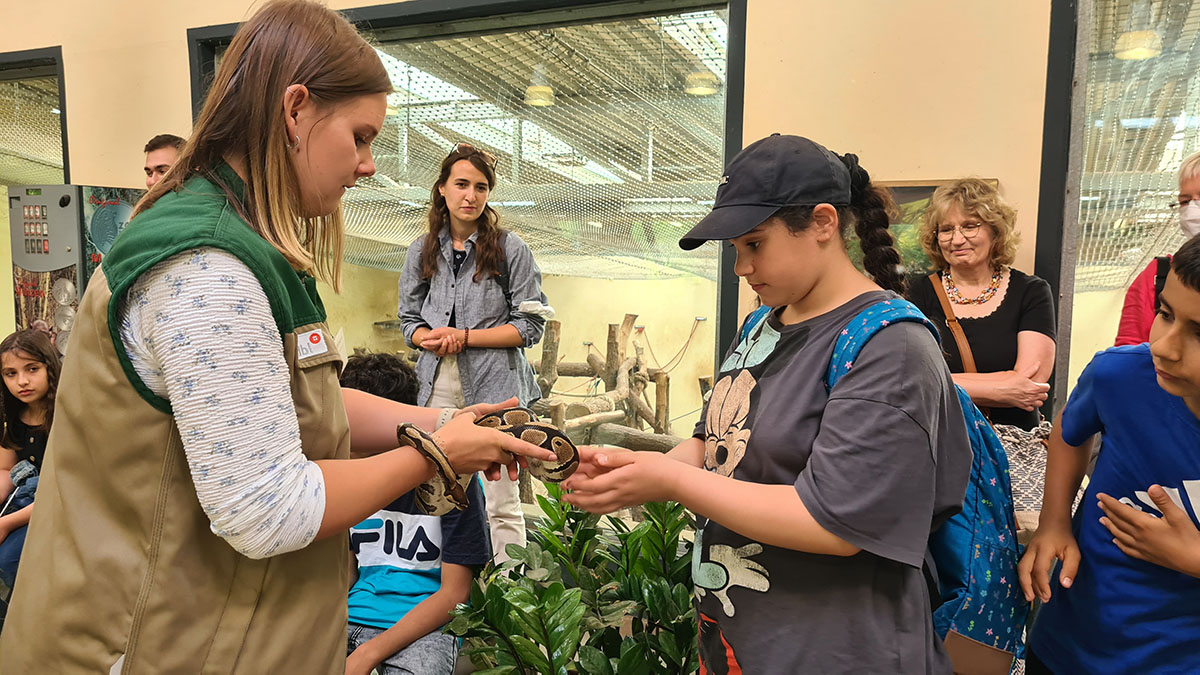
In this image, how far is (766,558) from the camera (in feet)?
4.19

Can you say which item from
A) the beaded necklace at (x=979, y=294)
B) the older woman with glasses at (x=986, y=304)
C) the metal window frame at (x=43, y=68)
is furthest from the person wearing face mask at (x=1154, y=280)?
the metal window frame at (x=43, y=68)

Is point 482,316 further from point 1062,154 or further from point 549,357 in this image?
point 1062,154

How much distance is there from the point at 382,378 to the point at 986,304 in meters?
2.08

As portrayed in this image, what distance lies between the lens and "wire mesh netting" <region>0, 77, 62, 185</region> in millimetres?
5160

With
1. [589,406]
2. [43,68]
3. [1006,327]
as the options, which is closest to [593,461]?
[1006,327]

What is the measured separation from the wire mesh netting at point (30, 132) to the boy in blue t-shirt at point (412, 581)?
470cm

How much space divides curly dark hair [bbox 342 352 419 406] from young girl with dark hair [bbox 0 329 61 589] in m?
1.87

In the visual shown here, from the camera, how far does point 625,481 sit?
129 centimetres

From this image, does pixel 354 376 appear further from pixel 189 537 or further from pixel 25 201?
pixel 25 201

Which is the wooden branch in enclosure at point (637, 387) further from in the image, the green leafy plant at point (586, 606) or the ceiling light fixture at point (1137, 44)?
the ceiling light fixture at point (1137, 44)

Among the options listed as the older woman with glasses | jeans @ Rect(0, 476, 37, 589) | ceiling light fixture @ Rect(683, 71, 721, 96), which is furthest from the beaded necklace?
jeans @ Rect(0, 476, 37, 589)

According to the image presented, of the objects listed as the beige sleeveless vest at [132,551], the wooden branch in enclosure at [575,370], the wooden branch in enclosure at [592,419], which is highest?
the beige sleeveless vest at [132,551]

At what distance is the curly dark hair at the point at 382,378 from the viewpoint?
7.27 ft

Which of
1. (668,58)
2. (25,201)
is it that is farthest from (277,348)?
(25,201)
